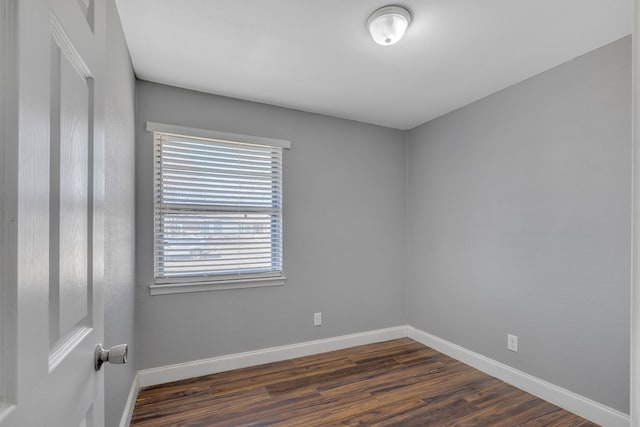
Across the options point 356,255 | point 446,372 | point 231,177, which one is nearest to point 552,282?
point 446,372

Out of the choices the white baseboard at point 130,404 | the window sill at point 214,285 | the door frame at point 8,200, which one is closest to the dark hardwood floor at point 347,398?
the white baseboard at point 130,404

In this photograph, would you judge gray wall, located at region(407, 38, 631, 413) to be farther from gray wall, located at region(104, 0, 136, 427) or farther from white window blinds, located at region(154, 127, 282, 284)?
gray wall, located at region(104, 0, 136, 427)

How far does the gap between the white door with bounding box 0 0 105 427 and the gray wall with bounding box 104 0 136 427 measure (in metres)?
0.75

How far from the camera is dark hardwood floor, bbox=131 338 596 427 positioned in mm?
2080

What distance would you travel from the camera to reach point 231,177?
282 centimetres

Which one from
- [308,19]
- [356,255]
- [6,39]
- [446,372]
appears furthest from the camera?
[356,255]

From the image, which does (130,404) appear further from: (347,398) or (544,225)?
(544,225)

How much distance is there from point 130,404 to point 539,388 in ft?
9.29

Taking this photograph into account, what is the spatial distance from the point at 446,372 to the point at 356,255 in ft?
4.33

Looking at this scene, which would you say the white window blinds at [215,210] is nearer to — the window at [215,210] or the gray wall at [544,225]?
the window at [215,210]

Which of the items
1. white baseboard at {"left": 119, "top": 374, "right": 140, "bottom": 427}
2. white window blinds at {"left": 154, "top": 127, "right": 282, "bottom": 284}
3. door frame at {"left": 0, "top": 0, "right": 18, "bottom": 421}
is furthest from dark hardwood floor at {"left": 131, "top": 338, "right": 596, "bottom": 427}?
door frame at {"left": 0, "top": 0, "right": 18, "bottom": 421}

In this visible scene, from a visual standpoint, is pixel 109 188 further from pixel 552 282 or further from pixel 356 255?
pixel 552 282

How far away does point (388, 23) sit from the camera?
1.74 metres

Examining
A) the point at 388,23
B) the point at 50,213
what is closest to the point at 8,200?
the point at 50,213
